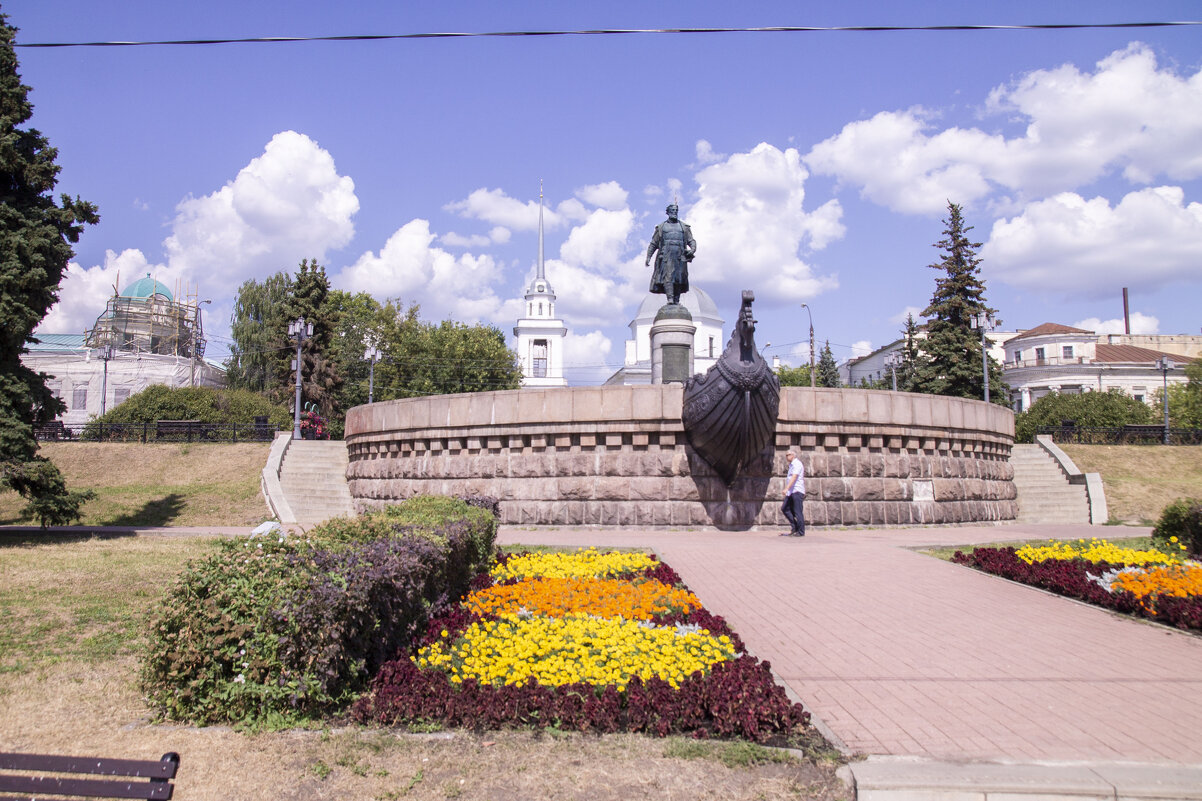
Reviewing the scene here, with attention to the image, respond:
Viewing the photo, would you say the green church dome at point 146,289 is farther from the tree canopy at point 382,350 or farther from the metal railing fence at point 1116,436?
the metal railing fence at point 1116,436

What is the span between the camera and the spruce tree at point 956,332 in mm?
40125

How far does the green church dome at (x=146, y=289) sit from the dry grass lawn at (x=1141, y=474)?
62.1m

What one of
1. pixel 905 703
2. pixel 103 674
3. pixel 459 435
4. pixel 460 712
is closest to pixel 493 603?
pixel 460 712

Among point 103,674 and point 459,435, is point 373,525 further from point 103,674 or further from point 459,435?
point 459,435

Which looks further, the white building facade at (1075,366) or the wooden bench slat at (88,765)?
the white building facade at (1075,366)

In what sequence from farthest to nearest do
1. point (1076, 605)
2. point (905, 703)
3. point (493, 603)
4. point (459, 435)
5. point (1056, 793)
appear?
1. point (459, 435)
2. point (1076, 605)
3. point (493, 603)
4. point (905, 703)
5. point (1056, 793)

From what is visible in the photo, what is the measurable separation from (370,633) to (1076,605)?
22.6 ft

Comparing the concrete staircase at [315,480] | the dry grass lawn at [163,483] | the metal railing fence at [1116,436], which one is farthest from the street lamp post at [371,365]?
the metal railing fence at [1116,436]

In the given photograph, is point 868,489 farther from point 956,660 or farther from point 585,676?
point 585,676

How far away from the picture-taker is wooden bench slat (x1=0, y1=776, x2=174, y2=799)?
2.52 metres

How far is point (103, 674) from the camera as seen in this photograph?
17.5 feet

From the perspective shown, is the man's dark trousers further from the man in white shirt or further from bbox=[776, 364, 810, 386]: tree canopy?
bbox=[776, 364, 810, 386]: tree canopy

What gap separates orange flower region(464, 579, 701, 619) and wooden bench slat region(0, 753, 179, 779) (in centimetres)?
364

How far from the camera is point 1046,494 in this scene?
65.2 ft
